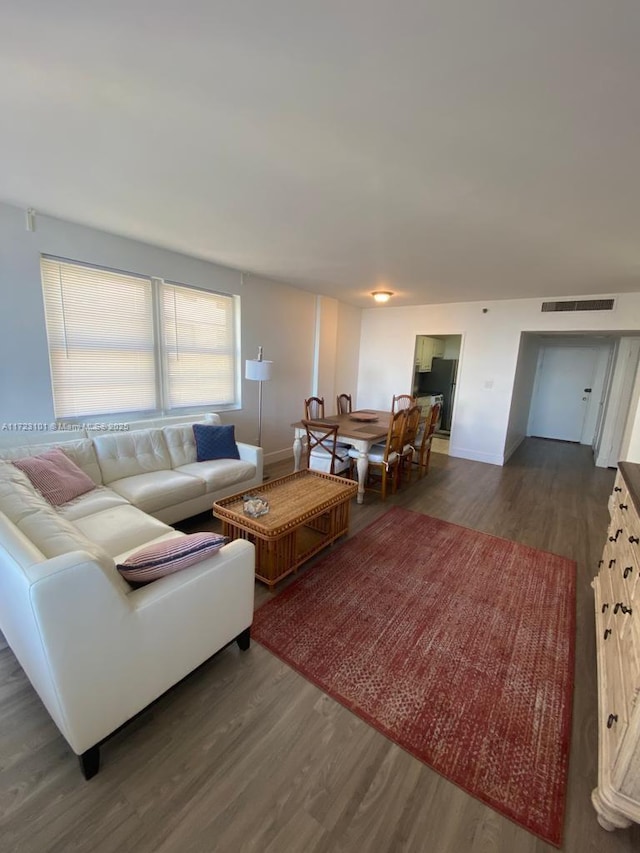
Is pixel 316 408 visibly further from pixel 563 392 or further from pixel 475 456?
pixel 563 392

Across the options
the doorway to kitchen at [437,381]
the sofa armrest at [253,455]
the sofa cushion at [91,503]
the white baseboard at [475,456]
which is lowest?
the white baseboard at [475,456]

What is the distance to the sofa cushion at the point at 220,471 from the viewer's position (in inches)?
123

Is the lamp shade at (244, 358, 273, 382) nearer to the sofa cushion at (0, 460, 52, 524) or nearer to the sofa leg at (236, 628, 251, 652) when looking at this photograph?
the sofa cushion at (0, 460, 52, 524)

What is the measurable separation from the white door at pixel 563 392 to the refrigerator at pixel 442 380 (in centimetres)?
205

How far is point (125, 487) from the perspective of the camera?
274 centimetres

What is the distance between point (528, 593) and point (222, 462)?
274 centimetres

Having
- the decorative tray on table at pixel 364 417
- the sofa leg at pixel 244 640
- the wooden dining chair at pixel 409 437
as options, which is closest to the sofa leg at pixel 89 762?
the sofa leg at pixel 244 640

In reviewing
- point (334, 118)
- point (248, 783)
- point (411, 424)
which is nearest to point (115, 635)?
point (248, 783)

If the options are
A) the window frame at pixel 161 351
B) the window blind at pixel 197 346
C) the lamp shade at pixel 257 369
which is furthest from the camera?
the lamp shade at pixel 257 369

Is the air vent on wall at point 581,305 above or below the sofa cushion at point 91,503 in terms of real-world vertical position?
above

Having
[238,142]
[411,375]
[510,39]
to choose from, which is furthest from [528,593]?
[411,375]

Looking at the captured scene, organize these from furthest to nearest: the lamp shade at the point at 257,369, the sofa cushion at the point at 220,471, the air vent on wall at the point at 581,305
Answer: the air vent on wall at the point at 581,305, the lamp shade at the point at 257,369, the sofa cushion at the point at 220,471

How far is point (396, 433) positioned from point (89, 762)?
10.8ft

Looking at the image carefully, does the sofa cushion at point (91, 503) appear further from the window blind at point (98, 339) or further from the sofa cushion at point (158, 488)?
the window blind at point (98, 339)
